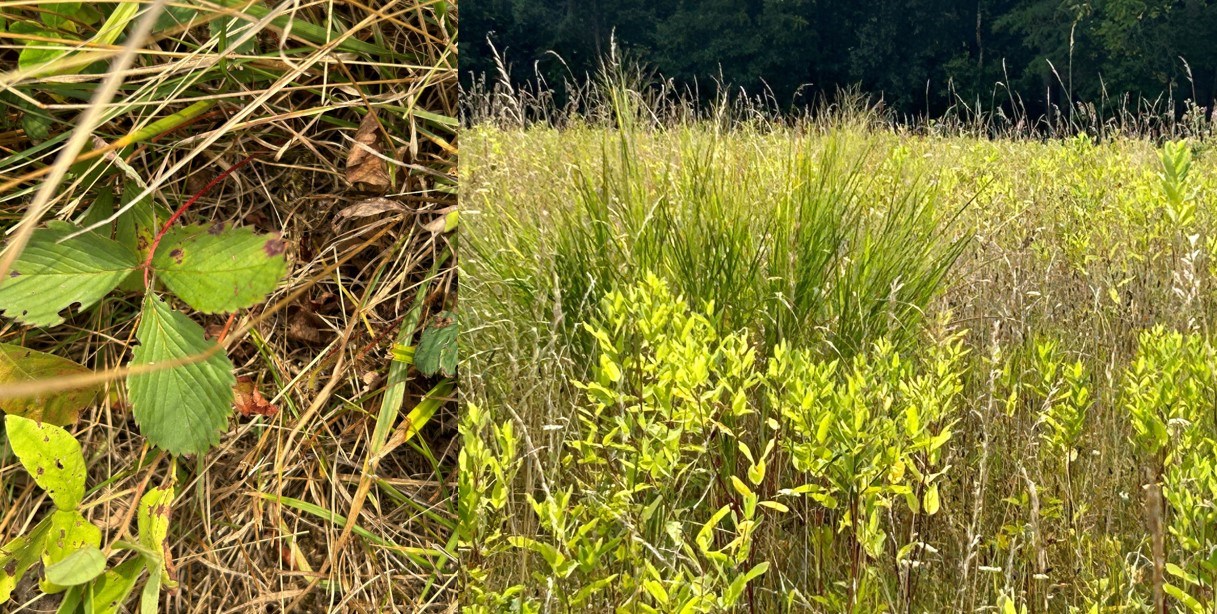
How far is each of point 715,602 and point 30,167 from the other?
35.8 inches

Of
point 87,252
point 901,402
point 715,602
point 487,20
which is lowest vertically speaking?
point 715,602

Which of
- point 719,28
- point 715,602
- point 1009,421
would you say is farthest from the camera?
point 719,28

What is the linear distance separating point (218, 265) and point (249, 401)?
0.54 ft

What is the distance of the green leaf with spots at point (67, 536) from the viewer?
2.86ft

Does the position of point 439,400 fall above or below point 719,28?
below

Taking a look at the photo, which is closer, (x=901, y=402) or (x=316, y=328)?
(x=316, y=328)

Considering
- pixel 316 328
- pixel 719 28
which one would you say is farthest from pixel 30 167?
pixel 719 28

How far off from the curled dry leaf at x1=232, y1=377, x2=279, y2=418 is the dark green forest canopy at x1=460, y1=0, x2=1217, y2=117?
1.59 metres

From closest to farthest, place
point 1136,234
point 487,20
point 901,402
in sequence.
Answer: point 901,402 → point 487,20 → point 1136,234

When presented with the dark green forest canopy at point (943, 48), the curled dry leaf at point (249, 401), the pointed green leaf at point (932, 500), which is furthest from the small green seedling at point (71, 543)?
the dark green forest canopy at point (943, 48)

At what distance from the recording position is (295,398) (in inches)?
36.9

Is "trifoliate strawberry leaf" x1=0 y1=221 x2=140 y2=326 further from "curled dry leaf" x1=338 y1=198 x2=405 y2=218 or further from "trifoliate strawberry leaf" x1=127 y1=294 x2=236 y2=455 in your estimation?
"curled dry leaf" x1=338 y1=198 x2=405 y2=218

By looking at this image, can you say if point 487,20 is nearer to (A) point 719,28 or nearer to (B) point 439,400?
(B) point 439,400

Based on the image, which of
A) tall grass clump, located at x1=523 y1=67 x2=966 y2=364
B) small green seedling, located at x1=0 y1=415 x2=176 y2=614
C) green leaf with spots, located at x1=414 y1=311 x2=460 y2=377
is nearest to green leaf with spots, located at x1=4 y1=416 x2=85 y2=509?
small green seedling, located at x1=0 y1=415 x2=176 y2=614
